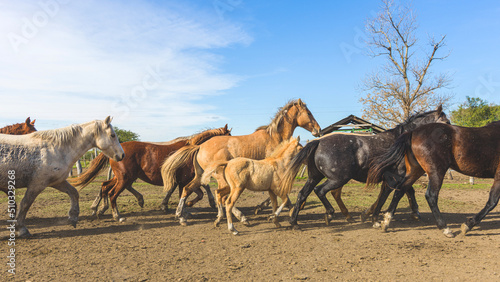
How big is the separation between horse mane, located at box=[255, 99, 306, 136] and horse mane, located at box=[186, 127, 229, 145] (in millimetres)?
1468

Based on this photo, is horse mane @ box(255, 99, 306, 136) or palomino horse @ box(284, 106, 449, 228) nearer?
palomino horse @ box(284, 106, 449, 228)

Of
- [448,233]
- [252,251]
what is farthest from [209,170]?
[448,233]

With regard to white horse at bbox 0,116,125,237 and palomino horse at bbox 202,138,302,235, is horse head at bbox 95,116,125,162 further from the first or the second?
palomino horse at bbox 202,138,302,235

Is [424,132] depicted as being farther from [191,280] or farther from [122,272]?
[122,272]

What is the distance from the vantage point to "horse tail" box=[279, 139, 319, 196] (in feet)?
18.2

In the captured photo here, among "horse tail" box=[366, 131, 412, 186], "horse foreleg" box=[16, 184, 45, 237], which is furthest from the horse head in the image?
"horse tail" box=[366, 131, 412, 186]

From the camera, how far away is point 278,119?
712 cm

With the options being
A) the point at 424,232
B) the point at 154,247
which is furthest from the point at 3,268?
the point at 424,232

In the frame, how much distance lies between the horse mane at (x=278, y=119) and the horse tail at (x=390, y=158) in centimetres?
235

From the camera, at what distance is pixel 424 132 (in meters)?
5.29

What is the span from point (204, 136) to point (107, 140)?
2.80m

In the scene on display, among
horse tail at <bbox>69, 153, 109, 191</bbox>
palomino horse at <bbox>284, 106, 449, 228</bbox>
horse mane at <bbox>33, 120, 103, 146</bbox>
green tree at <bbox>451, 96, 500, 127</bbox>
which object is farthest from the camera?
green tree at <bbox>451, 96, 500, 127</bbox>

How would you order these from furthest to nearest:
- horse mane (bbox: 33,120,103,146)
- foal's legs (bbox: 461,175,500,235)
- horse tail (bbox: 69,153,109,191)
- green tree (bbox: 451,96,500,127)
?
green tree (bbox: 451,96,500,127) → horse tail (bbox: 69,153,109,191) → horse mane (bbox: 33,120,103,146) → foal's legs (bbox: 461,175,500,235)

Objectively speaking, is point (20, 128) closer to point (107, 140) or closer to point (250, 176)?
point (107, 140)
